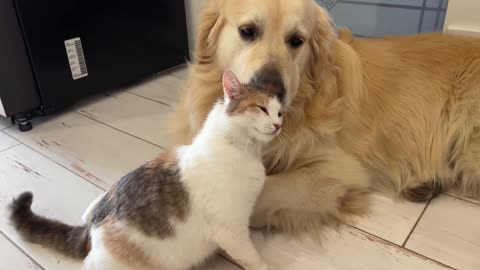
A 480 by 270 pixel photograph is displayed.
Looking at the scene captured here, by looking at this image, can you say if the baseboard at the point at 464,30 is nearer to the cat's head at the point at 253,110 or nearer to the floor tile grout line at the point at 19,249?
the cat's head at the point at 253,110

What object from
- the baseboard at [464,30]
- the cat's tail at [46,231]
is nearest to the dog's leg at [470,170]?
the baseboard at [464,30]

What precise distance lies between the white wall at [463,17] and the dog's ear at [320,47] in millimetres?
704

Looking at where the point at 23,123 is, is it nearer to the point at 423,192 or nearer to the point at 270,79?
the point at 270,79

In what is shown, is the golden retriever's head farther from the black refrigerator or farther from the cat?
the black refrigerator

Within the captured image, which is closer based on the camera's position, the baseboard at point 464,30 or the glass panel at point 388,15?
the baseboard at point 464,30

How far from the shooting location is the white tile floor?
3.34ft

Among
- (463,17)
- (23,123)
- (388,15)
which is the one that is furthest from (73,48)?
(463,17)

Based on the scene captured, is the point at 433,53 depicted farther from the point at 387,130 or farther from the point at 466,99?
the point at 387,130

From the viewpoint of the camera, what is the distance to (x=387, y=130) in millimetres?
1320

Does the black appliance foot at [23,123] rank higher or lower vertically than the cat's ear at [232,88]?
lower

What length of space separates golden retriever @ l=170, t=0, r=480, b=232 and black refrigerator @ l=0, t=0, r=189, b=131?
678 millimetres

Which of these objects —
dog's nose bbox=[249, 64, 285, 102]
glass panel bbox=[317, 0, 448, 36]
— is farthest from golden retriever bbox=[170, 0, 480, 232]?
glass panel bbox=[317, 0, 448, 36]

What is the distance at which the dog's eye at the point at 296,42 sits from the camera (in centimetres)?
109

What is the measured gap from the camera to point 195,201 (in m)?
0.84
